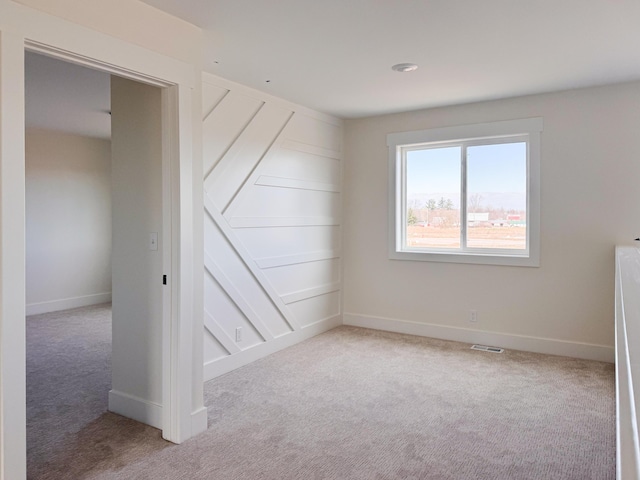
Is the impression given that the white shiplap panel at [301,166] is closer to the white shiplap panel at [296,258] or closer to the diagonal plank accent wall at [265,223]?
the diagonal plank accent wall at [265,223]

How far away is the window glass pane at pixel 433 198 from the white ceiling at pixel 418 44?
835 millimetres

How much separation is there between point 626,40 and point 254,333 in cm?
357

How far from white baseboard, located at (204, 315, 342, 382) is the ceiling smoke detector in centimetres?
266

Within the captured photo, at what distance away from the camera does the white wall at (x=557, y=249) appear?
13.3 ft

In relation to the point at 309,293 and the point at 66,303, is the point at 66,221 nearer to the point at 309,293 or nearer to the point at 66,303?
the point at 66,303

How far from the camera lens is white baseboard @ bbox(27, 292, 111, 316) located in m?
6.30

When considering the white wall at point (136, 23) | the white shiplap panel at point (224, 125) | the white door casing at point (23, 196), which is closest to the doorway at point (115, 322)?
the white door casing at point (23, 196)

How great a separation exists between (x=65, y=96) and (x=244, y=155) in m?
1.96

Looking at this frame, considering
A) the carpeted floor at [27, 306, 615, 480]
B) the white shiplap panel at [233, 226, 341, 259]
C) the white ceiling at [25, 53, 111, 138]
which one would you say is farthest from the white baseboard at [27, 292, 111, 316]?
the white shiplap panel at [233, 226, 341, 259]

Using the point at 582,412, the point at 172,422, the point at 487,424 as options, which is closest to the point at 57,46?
the point at 172,422

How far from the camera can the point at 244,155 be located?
407 cm

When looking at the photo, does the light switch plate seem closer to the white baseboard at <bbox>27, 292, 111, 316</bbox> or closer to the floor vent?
the floor vent

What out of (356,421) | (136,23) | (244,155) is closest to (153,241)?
(136,23)

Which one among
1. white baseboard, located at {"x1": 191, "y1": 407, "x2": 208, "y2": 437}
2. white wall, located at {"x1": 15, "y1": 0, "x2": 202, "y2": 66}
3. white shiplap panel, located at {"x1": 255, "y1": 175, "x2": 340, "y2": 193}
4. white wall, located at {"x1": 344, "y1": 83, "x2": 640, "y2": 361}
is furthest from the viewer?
white shiplap panel, located at {"x1": 255, "y1": 175, "x2": 340, "y2": 193}
